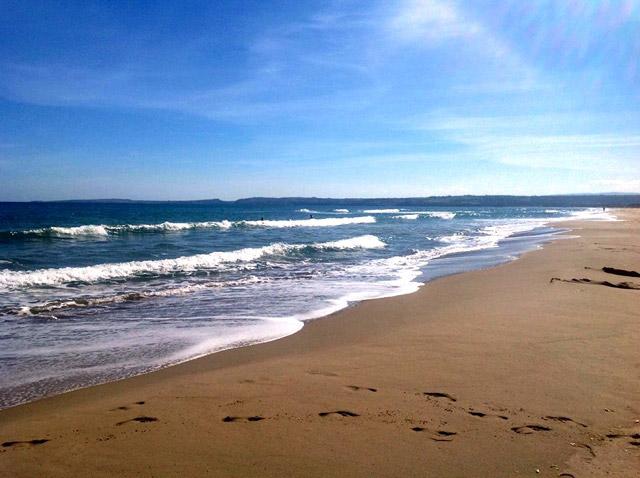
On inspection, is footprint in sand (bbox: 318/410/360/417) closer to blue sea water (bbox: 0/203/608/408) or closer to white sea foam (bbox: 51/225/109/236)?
blue sea water (bbox: 0/203/608/408)

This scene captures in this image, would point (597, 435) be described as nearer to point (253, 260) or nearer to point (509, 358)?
point (509, 358)

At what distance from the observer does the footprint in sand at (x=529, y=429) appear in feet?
12.7

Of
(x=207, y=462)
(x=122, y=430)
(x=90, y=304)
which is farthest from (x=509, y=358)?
(x=90, y=304)

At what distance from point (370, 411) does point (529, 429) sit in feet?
4.25

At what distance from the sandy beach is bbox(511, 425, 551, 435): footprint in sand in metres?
0.02

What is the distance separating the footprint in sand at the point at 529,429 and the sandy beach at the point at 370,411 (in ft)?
0.06

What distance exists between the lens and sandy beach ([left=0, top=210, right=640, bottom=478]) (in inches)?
136

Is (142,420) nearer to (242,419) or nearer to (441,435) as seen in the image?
(242,419)

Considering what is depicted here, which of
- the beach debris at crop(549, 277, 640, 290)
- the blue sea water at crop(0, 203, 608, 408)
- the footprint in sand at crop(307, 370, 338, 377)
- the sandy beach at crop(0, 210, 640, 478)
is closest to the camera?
the sandy beach at crop(0, 210, 640, 478)

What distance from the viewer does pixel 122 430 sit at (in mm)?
3963

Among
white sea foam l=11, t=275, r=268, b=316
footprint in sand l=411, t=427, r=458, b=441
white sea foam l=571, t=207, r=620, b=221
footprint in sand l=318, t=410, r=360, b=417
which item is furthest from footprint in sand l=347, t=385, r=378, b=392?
white sea foam l=571, t=207, r=620, b=221

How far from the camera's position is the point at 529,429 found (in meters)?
3.91

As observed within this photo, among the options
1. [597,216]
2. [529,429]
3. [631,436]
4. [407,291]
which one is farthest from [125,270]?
[597,216]

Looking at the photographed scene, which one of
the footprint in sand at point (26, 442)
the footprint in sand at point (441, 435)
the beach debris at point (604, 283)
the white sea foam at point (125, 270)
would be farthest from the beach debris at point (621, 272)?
the footprint in sand at point (26, 442)
